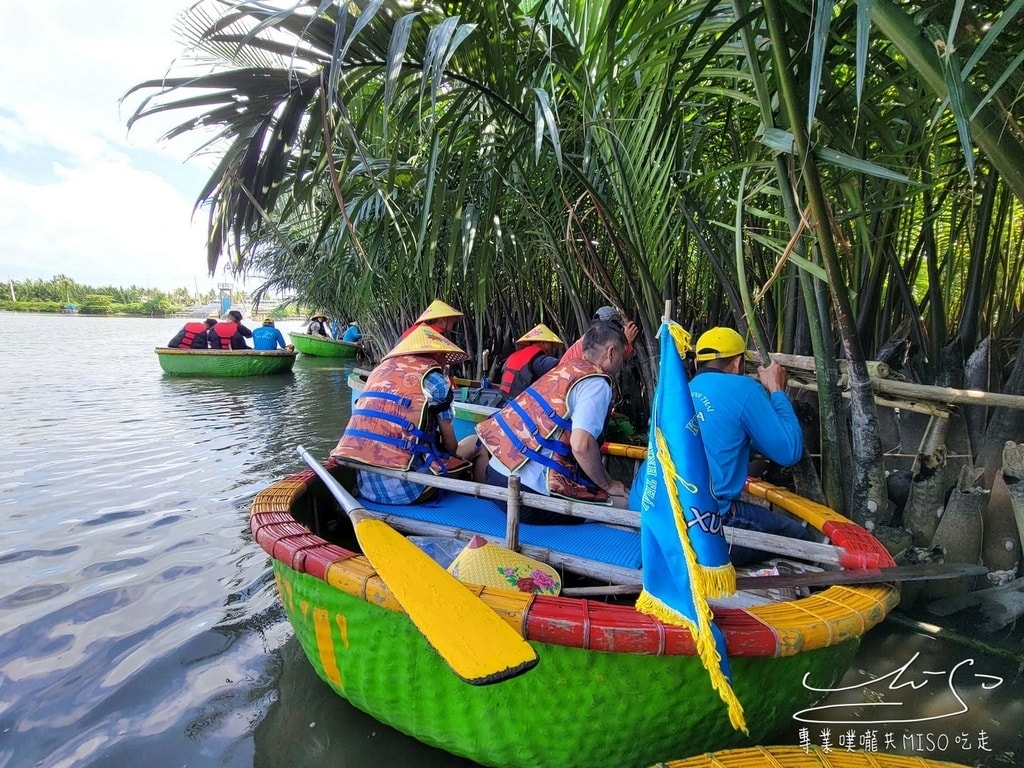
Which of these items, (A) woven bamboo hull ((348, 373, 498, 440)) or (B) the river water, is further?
(A) woven bamboo hull ((348, 373, 498, 440))

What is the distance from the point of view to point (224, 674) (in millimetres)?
2486

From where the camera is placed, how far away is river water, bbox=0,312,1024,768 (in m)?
2.04

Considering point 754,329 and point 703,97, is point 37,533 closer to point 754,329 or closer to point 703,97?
point 754,329

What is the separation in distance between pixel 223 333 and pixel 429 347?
11.4 metres

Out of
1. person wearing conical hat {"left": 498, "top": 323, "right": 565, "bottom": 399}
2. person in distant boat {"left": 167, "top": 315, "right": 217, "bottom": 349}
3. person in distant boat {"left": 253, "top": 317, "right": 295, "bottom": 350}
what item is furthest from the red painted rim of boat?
person in distant boat {"left": 253, "top": 317, "right": 295, "bottom": 350}

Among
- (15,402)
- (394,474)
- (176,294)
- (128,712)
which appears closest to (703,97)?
(394,474)

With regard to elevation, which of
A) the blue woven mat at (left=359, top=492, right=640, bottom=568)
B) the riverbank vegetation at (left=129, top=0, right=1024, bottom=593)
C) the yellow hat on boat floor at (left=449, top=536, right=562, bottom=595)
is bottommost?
the blue woven mat at (left=359, top=492, right=640, bottom=568)

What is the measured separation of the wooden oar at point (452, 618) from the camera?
1479 millimetres

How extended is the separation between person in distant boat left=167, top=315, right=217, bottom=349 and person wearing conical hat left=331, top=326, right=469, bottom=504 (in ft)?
36.4

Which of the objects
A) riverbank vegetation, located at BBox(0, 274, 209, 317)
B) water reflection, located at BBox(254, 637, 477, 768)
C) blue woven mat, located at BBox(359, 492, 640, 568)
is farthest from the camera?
riverbank vegetation, located at BBox(0, 274, 209, 317)

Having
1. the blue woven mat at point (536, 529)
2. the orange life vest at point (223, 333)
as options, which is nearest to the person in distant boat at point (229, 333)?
the orange life vest at point (223, 333)

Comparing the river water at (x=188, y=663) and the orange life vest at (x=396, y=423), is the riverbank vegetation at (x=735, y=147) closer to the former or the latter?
the orange life vest at (x=396, y=423)

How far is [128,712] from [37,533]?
2.43 meters

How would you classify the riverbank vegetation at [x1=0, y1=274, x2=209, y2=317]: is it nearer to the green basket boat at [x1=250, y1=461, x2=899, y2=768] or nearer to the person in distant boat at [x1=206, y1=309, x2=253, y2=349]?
the person in distant boat at [x1=206, y1=309, x2=253, y2=349]
